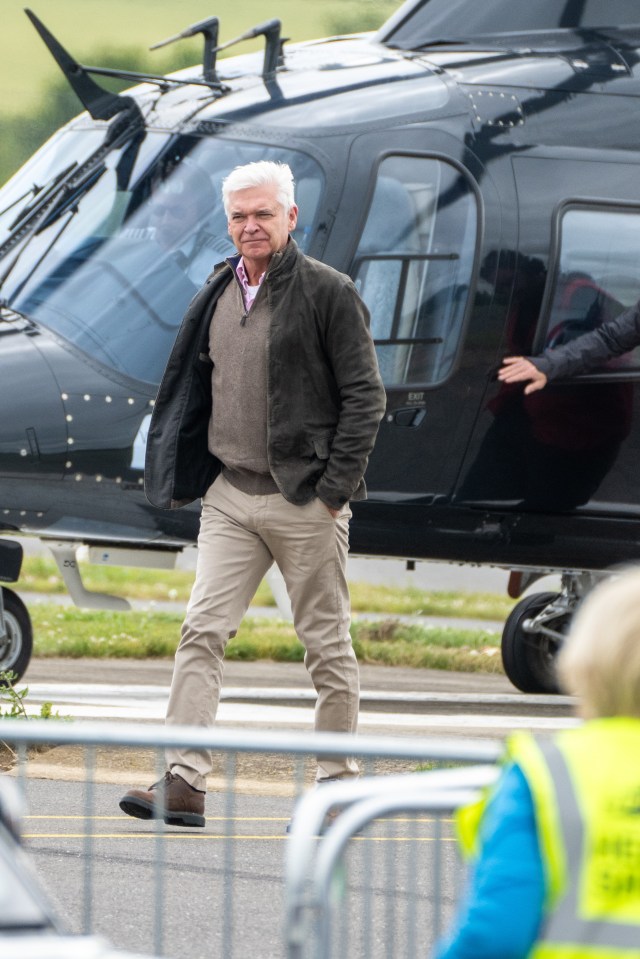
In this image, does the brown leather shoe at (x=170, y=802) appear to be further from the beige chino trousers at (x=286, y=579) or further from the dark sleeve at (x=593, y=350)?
the dark sleeve at (x=593, y=350)

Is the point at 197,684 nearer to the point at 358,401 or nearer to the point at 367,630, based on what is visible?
the point at 358,401

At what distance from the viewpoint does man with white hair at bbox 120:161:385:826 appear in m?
6.11

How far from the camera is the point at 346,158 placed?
8.95 meters

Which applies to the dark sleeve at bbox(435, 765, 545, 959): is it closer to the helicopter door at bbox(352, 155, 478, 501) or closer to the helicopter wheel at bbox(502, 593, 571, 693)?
the helicopter door at bbox(352, 155, 478, 501)

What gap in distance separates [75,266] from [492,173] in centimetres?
198

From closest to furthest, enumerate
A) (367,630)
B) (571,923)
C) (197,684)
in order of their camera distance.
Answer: (571,923) → (197,684) → (367,630)

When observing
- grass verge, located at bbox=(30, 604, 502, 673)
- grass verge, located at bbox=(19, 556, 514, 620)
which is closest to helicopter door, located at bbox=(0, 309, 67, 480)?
grass verge, located at bbox=(30, 604, 502, 673)

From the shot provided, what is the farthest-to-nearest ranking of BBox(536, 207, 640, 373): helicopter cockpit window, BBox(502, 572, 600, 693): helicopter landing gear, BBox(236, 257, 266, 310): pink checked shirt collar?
1. BBox(502, 572, 600, 693): helicopter landing gear
2. BBox(536, 207, 640, 373): helicopter cockpit window
3. BBox(236, 257, 266, 310): pink checked shirt collar

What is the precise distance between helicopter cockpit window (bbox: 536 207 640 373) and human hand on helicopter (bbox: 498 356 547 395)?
0.19 m

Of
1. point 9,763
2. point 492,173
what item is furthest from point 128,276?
point 9,763

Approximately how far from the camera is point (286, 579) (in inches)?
247

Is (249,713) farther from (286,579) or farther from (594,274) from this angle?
(286,579)

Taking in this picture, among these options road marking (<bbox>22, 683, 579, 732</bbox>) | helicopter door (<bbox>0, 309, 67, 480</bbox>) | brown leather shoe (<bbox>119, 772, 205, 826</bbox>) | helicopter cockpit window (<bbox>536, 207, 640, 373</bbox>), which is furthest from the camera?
helicopter cockpit window (<bbox>536, 207, 640, 373</bbox>)

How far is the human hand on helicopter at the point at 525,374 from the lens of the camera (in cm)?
896
